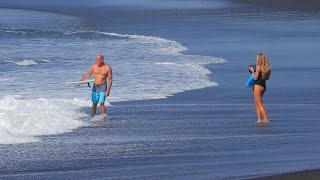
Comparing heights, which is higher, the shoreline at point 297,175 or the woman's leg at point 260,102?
the shoreline at point 297,175

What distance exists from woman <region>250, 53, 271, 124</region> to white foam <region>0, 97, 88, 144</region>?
3133mm

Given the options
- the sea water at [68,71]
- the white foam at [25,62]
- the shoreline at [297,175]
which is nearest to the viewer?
the shoreline at [297,175]

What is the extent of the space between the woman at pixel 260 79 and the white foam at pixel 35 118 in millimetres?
3133

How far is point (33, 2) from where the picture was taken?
73750 mm

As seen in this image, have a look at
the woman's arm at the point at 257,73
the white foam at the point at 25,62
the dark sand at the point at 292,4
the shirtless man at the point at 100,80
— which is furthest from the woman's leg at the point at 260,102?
the dark sand at the point at 292,4

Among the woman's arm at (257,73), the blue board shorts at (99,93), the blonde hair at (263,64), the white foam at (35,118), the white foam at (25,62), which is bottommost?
the white foam at (25,62)

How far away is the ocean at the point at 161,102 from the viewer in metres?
14.3

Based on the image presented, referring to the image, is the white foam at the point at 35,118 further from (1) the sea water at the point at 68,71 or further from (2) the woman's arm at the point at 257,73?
(2) the woman's arm at the point at 257,73

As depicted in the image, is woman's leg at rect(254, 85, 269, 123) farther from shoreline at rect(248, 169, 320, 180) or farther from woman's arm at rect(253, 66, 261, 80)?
shoreline at rect(248, 169, 320, 180)

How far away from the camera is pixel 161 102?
883 inches

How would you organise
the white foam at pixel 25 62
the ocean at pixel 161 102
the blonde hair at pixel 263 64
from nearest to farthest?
the ocean at pixel 161 102 → the blonde hair at pixel 263 64 → the white foam at pixel 25 62

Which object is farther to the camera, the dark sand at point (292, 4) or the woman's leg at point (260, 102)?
the dark sand at point (292, 4)

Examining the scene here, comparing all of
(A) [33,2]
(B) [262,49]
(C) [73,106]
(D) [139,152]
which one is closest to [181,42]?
(B) [262,49]

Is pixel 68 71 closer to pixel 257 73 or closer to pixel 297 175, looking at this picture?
pixel 257 73
